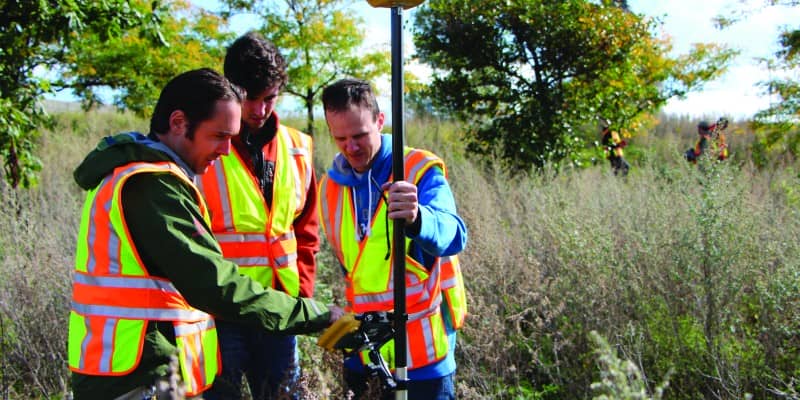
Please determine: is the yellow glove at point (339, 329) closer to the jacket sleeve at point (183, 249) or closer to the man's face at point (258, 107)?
the jacket sleeve at point (183, 249)

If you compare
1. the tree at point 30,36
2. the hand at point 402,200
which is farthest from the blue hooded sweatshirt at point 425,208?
the tree at point 30,36

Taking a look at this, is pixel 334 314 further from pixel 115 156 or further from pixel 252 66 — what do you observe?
pixel 252 66

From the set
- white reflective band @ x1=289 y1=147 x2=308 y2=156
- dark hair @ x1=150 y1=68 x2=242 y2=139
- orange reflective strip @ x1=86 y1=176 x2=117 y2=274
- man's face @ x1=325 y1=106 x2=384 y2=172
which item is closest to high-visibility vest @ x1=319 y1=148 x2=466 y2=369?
man's face @ x1=325 y1=106 x2=384 y2=172

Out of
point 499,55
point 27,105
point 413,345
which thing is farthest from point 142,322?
point 499,55

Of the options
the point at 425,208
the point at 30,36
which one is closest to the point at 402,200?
the point at 425,208

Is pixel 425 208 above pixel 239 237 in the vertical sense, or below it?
Result: above

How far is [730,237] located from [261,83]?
Answer: 2.72 m

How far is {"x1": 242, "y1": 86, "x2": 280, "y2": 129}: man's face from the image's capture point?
2605mm

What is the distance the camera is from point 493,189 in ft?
23.0

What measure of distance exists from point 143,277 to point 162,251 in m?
0.10

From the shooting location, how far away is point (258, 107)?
2.62 metres

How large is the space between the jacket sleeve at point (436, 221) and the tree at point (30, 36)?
3.72 m

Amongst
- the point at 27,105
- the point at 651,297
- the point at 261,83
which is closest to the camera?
the point at 261,83

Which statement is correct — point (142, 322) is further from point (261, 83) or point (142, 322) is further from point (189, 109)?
point (261, 83)
